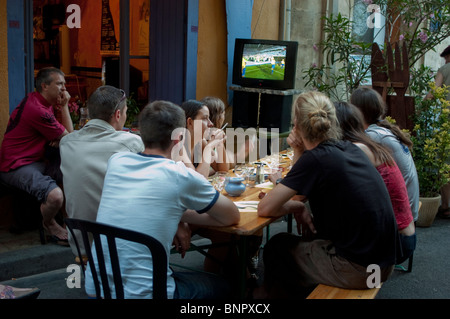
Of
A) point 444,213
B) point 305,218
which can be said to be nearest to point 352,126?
point 305,218

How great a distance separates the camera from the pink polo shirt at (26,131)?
459 cm

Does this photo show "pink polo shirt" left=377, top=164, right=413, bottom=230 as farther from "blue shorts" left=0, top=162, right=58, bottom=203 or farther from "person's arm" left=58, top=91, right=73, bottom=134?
"person's arm" left=58, top=91, right=73, bottom=134

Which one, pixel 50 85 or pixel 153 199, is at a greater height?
pixel 50 85

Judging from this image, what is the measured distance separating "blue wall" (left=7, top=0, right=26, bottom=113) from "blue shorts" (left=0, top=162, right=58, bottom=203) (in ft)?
2.02

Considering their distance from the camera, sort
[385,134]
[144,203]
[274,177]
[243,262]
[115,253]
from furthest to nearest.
→ 1. [385,134]
2. [274,177]
3. [243,262]
4. [144,203]
5. [115,253]

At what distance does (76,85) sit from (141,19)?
2.51 m

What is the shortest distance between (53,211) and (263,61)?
3.50 m

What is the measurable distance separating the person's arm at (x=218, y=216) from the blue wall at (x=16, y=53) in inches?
101

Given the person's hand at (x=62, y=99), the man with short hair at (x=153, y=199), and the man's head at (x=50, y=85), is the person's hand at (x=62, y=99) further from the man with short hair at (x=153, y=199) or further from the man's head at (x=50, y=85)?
the man with short hair at (x=153, y=199)

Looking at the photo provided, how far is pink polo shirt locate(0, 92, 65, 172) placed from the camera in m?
4.59

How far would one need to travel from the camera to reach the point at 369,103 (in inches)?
169

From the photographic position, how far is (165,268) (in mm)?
2449

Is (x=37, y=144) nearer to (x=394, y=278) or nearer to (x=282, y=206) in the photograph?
(x=282, y=206)

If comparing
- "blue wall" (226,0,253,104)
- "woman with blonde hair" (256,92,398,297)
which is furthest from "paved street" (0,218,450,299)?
"blue wall" (226,0,253,104)
